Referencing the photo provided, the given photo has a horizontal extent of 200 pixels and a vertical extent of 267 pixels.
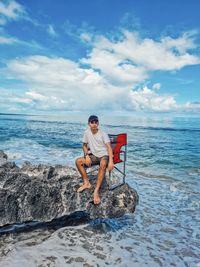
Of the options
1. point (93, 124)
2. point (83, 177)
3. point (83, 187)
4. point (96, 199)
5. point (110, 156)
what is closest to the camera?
point (96, 199)

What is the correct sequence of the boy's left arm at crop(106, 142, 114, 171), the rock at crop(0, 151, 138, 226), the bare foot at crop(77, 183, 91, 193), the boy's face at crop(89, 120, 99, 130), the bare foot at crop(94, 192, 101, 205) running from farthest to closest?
the boy's face at crop(89, 120, 99, 130) < the boy's left arm at crop(106, 142, 114, 171) < the bare foot at crop(77, 183, 91, 193) < the bare foot at crop(94, 192, 101, 205) < the rock at crop(0, 151, 138, 226)

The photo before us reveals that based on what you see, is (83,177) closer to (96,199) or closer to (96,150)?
(96,199)

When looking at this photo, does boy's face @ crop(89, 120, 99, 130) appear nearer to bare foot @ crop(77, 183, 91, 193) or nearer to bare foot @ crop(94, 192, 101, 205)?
bare foot @ crop(77, 183, 91, 193)

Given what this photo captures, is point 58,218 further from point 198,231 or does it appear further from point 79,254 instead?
point 198,231

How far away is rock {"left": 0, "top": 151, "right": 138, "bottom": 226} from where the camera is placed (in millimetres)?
6074

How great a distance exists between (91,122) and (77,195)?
1902 millimetres

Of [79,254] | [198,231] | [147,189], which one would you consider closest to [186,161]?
[147,189]

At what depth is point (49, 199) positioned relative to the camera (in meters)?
6.38

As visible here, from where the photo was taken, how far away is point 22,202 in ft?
20.1

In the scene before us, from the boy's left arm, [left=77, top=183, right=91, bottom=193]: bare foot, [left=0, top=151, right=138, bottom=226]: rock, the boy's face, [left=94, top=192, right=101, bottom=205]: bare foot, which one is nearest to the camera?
[left=0, top=151, right=138, bottom=226]: rock

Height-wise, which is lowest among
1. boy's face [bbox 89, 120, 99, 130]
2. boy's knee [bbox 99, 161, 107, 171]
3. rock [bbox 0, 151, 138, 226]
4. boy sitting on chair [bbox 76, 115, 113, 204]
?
rock [bbox 0, 151, 138, 226]

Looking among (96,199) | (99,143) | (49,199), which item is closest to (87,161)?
(99,143)

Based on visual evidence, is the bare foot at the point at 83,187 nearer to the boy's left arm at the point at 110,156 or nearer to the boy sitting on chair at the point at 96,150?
the boy sitting on chair at the point at 96,150

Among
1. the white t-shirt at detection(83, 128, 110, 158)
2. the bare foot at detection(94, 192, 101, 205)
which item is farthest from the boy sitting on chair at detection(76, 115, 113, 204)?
the bare foot at detection(94, 192, 101, 205)
